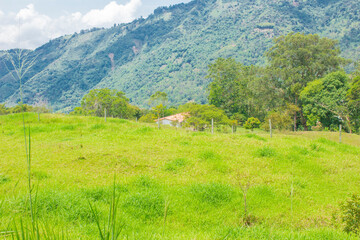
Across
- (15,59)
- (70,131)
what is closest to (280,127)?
(70,131)

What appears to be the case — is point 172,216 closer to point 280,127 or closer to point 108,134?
point 108,134

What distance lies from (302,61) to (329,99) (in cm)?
1335

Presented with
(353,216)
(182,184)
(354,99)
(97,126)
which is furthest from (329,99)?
(353,216)

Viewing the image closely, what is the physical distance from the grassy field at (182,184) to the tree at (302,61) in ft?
123

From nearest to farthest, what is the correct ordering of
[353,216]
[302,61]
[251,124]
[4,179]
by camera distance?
[353,216]
[4,179]
[302,61]
[251,124]

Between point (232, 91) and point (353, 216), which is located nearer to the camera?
point (353, 216)

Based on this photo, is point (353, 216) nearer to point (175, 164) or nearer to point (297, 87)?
point (175, 164)

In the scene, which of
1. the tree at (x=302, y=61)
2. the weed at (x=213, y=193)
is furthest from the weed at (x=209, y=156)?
the tree at (x=302, y=61)

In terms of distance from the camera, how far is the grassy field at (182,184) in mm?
4711

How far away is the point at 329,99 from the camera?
39781 mm

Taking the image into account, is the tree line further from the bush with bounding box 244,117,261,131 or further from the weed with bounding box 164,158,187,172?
the weed with bounding box 164,158,187,172

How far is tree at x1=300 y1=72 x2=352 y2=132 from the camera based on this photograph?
128ft

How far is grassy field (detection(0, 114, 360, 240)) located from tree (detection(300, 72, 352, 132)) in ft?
97.1

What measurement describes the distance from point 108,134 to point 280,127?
34.9 meters
